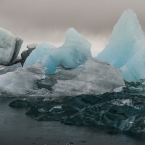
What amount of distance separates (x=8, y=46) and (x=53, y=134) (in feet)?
58.3

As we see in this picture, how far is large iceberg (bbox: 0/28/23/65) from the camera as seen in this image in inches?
911

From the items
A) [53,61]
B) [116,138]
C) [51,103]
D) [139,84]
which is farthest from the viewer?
[53,61]

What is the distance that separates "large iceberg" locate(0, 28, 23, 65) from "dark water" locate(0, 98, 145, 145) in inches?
623

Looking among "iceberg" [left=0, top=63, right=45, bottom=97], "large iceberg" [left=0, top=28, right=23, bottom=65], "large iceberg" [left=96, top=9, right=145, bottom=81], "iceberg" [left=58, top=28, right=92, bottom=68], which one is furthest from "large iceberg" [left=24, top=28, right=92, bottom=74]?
"large iceberg" [left=0, top=28, right=23, bottom=65]

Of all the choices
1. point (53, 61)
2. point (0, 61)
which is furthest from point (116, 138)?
point (0, 61)

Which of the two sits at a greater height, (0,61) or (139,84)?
(0,61)

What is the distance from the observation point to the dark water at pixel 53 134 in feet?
20.0

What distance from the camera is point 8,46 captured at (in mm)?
23594

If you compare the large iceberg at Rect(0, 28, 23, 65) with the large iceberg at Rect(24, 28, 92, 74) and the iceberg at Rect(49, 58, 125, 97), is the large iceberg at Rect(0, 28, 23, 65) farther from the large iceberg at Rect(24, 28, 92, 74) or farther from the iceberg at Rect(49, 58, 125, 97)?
the iceberg at Rect(49, 58, 125, 97)

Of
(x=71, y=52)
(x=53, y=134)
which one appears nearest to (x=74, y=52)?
(x=71, y=52)

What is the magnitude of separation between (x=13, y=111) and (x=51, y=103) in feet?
3.89

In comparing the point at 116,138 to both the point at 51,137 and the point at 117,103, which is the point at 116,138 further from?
the point at 117,103

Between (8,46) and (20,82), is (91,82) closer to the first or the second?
(20,82)

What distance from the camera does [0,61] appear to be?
2441 centimetres
